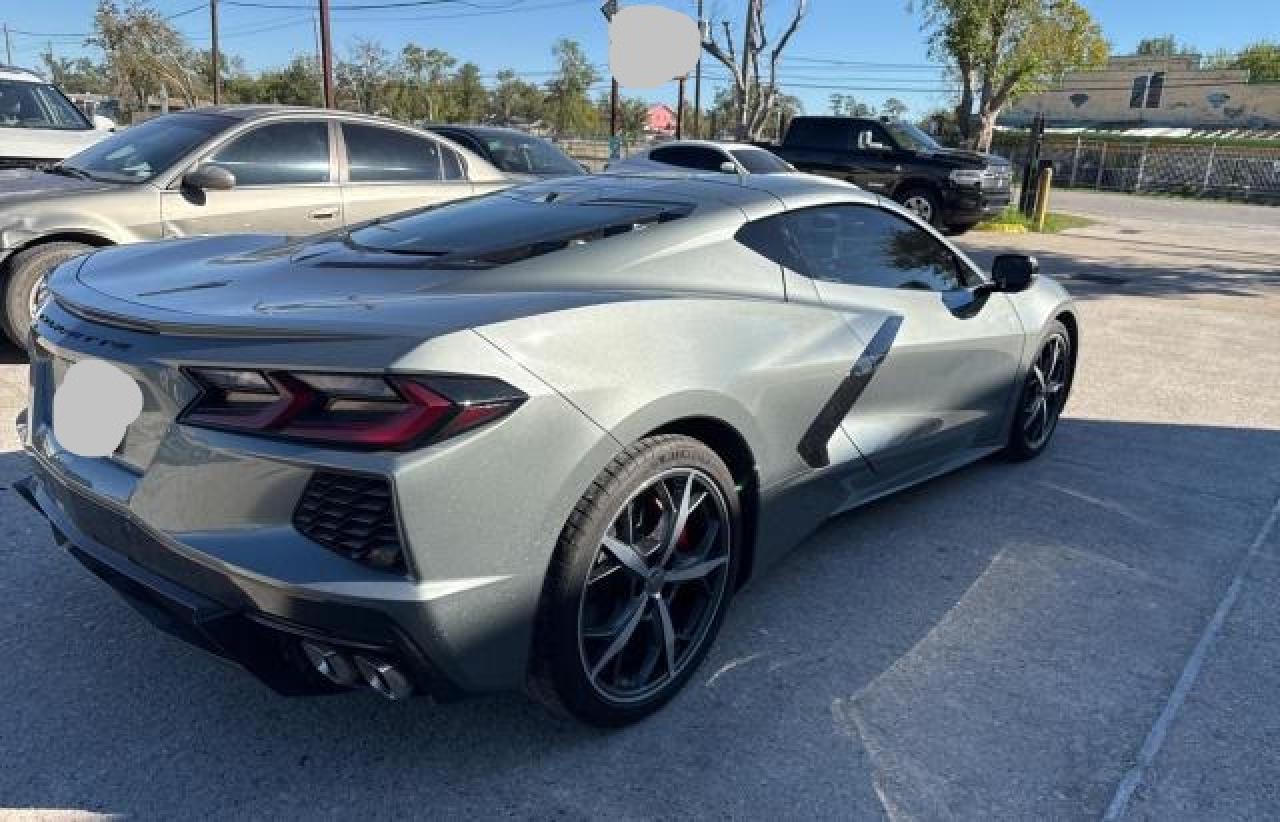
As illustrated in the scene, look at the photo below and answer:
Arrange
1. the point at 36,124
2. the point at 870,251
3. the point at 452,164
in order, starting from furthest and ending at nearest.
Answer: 1. the point at 36,124
2. the point at 452,164
3. the point at 870,251

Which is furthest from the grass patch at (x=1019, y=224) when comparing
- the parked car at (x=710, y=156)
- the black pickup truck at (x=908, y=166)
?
the parked car at (x=710, y=156)

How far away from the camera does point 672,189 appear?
3211 mm

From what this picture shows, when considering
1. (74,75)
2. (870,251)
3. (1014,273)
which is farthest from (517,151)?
(74,75)

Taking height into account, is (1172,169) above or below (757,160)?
below

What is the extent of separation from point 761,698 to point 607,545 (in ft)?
2.34

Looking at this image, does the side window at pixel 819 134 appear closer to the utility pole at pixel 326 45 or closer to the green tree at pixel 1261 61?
the utility pole at pixel 326 45

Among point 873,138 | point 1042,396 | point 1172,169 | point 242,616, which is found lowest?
point 1042,396

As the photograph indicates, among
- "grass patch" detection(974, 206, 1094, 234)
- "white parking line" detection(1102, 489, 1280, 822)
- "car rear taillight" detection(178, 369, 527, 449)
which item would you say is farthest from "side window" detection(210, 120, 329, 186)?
"grass patch" detection(974, 206, 1094, 234)

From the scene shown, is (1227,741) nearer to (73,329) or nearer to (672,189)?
(672,189)

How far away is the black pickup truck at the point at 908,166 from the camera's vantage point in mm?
14688

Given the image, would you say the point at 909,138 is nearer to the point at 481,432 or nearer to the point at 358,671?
the point at 481,432

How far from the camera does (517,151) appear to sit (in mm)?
9625

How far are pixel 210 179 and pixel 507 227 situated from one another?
11.7 ft

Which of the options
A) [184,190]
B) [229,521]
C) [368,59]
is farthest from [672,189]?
[368,59]
